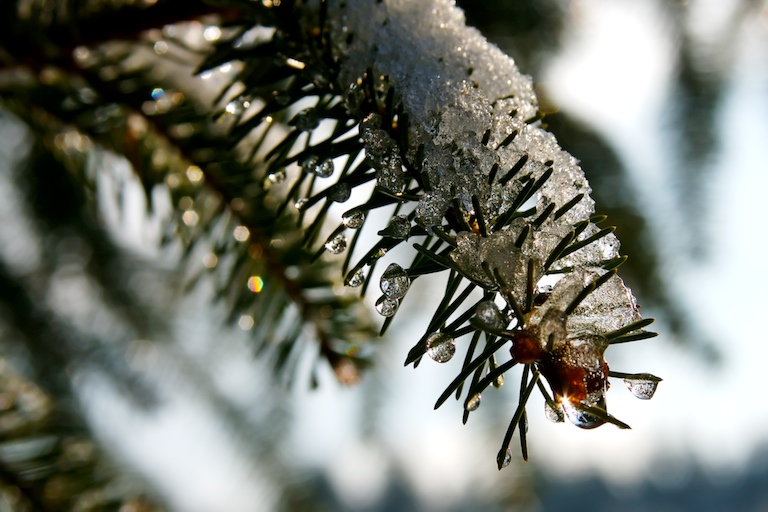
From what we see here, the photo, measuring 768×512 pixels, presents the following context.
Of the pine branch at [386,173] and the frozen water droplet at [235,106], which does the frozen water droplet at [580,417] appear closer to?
the pine branch at [386,173]

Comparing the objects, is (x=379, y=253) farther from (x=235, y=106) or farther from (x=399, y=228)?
(x=235, y=106)

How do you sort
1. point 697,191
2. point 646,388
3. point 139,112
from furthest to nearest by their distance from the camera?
point 697,191, point 139,112, point 646,388

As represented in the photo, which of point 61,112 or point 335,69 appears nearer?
point 335,69

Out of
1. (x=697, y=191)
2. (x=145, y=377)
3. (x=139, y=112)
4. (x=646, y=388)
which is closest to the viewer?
(x=646, y=388)

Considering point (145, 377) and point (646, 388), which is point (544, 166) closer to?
point (646, 388)

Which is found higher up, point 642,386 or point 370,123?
point 370,123

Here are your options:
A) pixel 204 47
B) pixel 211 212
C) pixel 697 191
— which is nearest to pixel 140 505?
pixel 211 212

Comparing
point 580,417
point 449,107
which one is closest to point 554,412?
point 580,417
